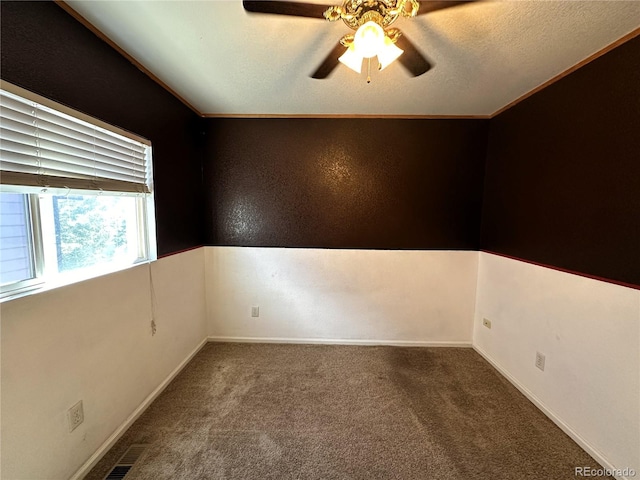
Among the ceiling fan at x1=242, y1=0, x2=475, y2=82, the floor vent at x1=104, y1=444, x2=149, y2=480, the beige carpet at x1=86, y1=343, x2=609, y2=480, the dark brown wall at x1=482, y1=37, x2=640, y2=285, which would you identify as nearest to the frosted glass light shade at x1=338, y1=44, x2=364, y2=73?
the ceiling fan at x1=242, y1=0, x2=475, y2=82

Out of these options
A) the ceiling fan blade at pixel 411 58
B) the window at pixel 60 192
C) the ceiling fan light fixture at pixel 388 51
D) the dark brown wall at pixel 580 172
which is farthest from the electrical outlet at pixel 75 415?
the dark brown wall at pixel 580 172

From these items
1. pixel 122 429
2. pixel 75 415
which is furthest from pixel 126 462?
pixel 75 415

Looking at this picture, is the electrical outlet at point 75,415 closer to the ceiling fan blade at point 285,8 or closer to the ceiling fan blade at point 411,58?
the ceiling fan blade at point 285,8

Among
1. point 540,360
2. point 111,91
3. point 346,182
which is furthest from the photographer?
point 346,182

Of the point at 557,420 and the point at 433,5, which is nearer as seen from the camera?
the point at 433,5

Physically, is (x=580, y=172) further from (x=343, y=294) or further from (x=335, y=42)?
(x=343, y=294)

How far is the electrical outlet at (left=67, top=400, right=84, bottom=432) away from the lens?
135 centimetres

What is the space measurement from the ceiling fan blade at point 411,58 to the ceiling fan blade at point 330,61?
0.34 m

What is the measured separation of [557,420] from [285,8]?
117 inches

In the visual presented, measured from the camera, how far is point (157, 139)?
6.77 ft

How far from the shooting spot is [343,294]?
288 cm

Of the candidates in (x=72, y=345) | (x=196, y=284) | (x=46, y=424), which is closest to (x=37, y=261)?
(x=72, y=345)

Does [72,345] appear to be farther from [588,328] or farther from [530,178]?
[530,178]

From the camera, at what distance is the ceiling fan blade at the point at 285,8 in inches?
41.8
